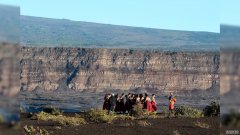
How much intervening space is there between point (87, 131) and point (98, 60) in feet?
430

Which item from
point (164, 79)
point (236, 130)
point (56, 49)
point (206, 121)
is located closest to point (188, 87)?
point (164, 79)

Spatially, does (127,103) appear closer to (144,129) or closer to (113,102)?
(113,102)

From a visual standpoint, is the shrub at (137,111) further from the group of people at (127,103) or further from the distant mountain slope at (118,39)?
the distant mountain slope at (118,39)

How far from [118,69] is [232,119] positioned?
461ft

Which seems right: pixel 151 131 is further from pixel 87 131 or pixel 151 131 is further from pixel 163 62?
pixel 163 62

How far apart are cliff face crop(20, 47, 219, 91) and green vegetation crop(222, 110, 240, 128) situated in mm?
134560

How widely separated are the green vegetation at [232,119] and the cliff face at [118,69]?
134560mm

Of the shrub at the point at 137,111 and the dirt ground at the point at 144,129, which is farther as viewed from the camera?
the shrub at the point at 137,111

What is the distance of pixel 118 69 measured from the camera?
14825 cm

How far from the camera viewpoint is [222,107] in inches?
299

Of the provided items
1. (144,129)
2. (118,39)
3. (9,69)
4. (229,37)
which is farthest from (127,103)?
(118,39)

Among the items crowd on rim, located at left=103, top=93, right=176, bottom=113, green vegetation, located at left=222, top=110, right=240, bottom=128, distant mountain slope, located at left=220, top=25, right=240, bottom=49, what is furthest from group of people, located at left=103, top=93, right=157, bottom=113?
green vegetation, located at left=222, top=110, right=240, bottom=128

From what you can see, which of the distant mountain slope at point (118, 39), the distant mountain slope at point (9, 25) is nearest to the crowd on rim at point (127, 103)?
the distant mountain slope at point (9, 25)

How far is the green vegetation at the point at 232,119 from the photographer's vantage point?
24.7ft
